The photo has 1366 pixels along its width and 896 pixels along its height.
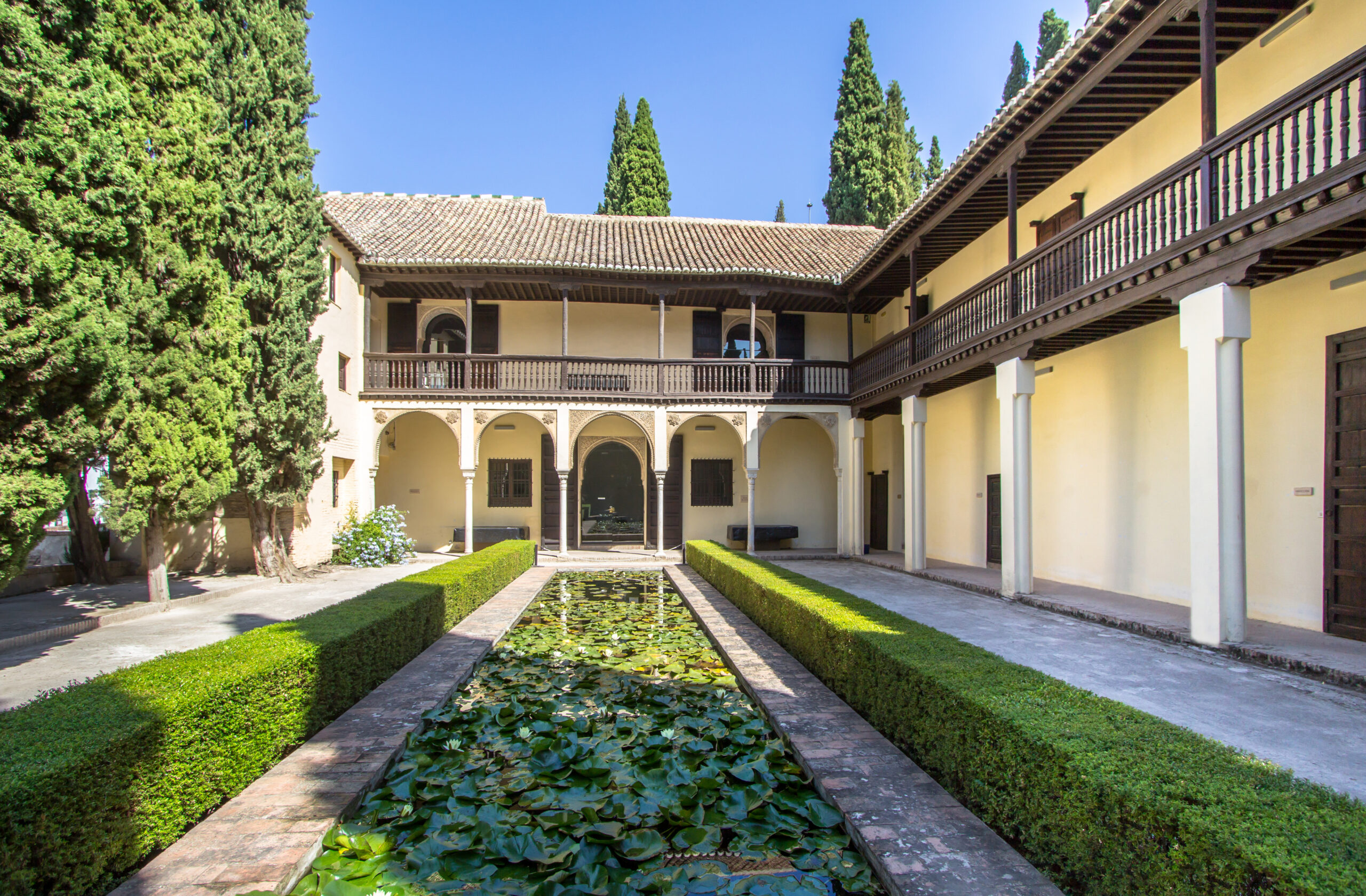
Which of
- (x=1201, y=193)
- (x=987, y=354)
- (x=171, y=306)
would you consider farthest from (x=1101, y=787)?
(x=171, y=306)

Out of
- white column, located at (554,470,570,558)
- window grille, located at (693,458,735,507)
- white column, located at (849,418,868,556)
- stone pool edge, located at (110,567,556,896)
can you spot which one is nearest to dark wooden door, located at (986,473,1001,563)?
white column, located at (849,418,868,556)

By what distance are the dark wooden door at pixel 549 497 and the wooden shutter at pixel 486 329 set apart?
2428 mm

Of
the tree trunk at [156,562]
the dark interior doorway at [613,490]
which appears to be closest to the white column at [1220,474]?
the tree trunk at [156,562]

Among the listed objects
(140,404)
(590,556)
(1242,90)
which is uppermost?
(1242,90)

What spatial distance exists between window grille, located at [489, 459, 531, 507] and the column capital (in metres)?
13.7

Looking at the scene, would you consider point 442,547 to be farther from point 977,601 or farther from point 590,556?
point 977,601

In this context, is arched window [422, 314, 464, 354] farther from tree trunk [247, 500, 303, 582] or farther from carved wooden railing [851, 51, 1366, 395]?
carved wooden railing [851, 51, 1366, 395]


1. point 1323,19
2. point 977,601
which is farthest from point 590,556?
point 1323,19

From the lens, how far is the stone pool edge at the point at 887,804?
274 centimetres

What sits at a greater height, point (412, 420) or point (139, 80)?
point (139, 80)

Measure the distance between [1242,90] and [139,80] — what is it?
1157cm

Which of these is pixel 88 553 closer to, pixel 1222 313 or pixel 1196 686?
pixel 1196 686

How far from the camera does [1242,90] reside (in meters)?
7.41

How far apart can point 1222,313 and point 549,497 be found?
44.3ft
